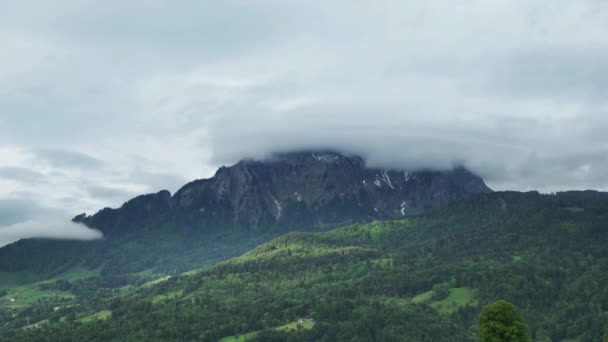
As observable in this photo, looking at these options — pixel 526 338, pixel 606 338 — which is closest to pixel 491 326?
pixel 526 338

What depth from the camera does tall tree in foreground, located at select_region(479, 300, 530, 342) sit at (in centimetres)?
10975

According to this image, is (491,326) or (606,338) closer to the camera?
(491,326)

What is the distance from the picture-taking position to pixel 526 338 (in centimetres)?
11181

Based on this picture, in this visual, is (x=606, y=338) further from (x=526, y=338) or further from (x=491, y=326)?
(x=491, y=326)

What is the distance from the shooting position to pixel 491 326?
362ft

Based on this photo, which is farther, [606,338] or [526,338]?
[606,338]

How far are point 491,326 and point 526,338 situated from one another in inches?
324

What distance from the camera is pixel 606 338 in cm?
12588

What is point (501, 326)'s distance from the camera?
110m

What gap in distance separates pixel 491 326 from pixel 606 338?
3572cm

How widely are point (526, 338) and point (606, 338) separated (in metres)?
27.9

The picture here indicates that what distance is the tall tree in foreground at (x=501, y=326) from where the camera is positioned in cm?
10975

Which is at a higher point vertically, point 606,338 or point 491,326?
point 491,326
